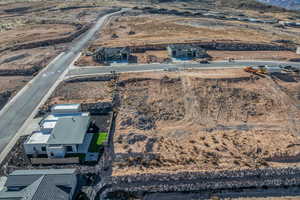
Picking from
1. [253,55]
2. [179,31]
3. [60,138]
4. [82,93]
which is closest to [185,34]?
[179,31]

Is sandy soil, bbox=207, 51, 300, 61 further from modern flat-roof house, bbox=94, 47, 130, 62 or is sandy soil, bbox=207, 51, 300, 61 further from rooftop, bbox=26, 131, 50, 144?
rooftop, bbox=26, 131, 50, 144

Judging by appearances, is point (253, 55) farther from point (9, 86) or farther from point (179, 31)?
point (9, 86)

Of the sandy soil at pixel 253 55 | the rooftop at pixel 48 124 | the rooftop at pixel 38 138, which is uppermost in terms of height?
the sandy soil at pixel 253 55

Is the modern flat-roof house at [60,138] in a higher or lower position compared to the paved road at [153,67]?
lower

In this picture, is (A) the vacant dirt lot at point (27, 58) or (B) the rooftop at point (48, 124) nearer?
(B) the rooftop at point (48, 124)

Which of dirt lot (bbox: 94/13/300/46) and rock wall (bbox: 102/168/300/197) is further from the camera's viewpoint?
dirt lot (bbox: 94/13/300/46)

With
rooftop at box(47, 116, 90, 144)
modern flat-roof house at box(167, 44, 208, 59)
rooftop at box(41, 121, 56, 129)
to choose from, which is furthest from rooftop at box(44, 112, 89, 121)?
modern flat-roof house at box(167, 44, 208, 59)

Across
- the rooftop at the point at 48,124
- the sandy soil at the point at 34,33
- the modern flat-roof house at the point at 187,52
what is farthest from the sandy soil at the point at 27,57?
the modern flat-roof house at the point at 187,52

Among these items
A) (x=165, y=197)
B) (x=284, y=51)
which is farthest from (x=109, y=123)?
(x=284, y=51)

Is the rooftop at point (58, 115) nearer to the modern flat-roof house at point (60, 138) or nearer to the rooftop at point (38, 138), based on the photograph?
the modern flat-roof house at point (60, 138)
